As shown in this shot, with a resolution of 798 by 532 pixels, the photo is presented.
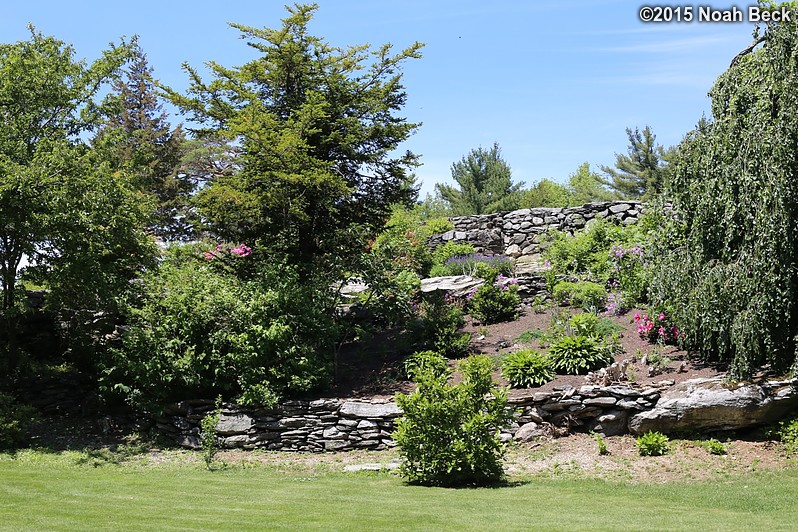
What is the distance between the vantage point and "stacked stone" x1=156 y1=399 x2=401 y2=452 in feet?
36.9

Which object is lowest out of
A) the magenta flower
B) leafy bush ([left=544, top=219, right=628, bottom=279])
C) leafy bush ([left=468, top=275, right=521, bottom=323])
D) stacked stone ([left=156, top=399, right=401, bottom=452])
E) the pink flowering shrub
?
stacked stone ([left=156, top=399, right=401, bottom=452])

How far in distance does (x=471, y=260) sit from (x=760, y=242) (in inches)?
306

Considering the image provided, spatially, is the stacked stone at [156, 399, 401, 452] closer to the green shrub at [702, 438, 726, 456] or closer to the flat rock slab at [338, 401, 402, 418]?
the flat rock slab at [338, 401, 402, 418]

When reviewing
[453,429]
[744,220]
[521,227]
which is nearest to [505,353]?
[453,429]

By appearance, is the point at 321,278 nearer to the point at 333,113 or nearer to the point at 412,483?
the point at 333,113

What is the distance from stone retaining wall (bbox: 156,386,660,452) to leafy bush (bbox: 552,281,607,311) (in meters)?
2.86

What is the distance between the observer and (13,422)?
1106cm

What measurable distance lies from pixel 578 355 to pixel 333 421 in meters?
3.90

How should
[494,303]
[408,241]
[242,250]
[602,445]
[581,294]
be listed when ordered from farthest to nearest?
[408,241]
[242,250]
[494,303]
[581,294]
[602,445]

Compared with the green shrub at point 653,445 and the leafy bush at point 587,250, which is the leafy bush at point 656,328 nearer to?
the green shrub at point 653,445

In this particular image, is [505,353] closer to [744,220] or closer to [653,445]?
[653,445]

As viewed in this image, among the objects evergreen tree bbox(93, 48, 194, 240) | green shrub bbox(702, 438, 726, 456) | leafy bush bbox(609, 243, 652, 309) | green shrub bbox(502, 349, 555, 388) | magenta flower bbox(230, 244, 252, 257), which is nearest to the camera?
green shrub bbox(702, 438, 726, 456)

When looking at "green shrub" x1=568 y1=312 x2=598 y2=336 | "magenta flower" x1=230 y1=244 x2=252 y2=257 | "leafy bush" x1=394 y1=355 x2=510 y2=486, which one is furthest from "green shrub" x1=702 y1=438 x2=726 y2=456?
"magenta flower" x1=230 y1=244 x2=252 y2=257

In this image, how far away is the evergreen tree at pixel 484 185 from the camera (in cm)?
2564
